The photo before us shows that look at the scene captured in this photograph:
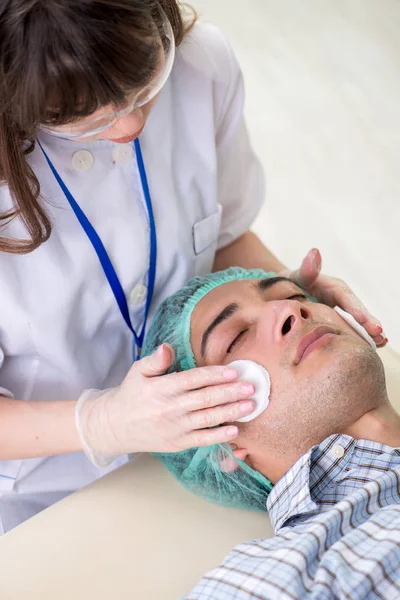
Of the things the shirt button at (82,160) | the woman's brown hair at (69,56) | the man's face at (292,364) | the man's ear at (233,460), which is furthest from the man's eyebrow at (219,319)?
the woman's brown hair at (69,56)

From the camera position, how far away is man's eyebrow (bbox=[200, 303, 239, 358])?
152 centimetres

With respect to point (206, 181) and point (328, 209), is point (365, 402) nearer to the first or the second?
point (206, 181)

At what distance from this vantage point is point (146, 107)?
122 centimetres

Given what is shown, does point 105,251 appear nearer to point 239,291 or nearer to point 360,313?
point 239,291

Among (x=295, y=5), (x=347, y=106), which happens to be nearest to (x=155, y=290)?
(x=347, y=106)

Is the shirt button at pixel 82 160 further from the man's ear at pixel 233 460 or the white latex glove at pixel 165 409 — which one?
the man's ear at pixel 233 460

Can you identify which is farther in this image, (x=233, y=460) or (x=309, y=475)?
(x=233, y=460)

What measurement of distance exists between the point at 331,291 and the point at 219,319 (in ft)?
1.23

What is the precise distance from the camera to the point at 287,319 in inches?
58.9

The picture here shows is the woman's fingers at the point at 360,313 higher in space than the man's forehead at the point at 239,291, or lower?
higher

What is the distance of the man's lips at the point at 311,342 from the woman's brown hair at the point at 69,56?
2.16ft

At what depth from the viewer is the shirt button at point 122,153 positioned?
1.39m

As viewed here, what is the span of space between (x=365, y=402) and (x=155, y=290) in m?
0.56

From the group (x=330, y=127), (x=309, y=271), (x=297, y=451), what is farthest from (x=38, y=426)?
(x=330, y=127)
